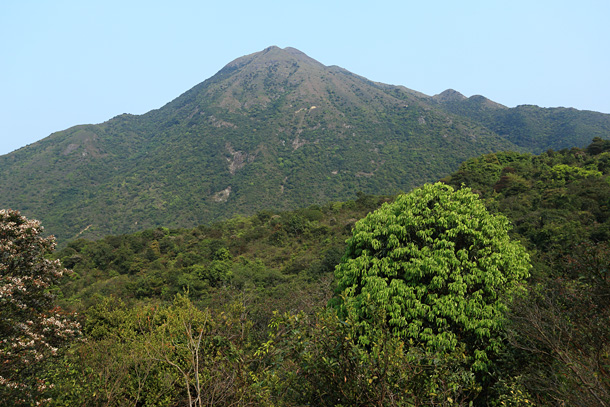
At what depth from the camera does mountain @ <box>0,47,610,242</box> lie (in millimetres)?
98000

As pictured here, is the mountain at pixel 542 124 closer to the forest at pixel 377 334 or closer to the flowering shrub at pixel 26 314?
the forest at pixel 377 334

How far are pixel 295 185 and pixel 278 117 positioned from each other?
49067 millimetres

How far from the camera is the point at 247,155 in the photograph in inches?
4948

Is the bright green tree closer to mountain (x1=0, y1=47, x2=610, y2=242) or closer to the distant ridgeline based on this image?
the distant ridgeline

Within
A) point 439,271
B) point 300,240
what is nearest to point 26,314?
point 439,271

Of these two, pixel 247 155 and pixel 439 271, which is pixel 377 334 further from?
pixel 247 155

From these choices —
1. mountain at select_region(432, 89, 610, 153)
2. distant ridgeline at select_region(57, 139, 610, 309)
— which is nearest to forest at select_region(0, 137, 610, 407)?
distant ridgeline at select_region(57, 139, 610, 309)

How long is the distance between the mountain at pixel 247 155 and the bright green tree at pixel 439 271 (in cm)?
8539

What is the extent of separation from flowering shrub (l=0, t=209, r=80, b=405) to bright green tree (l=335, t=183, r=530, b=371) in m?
6.51

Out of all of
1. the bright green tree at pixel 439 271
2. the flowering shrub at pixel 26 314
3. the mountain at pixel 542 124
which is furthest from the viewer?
the mountain at pixel 542 124

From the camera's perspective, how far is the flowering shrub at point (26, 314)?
670 centimetres

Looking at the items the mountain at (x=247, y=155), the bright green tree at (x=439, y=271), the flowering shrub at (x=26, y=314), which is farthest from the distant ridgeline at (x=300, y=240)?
the mountain at (x=247, y=155)

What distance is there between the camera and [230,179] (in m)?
115

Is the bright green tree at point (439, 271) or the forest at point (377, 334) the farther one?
the bright green tree at point (439, 271)
